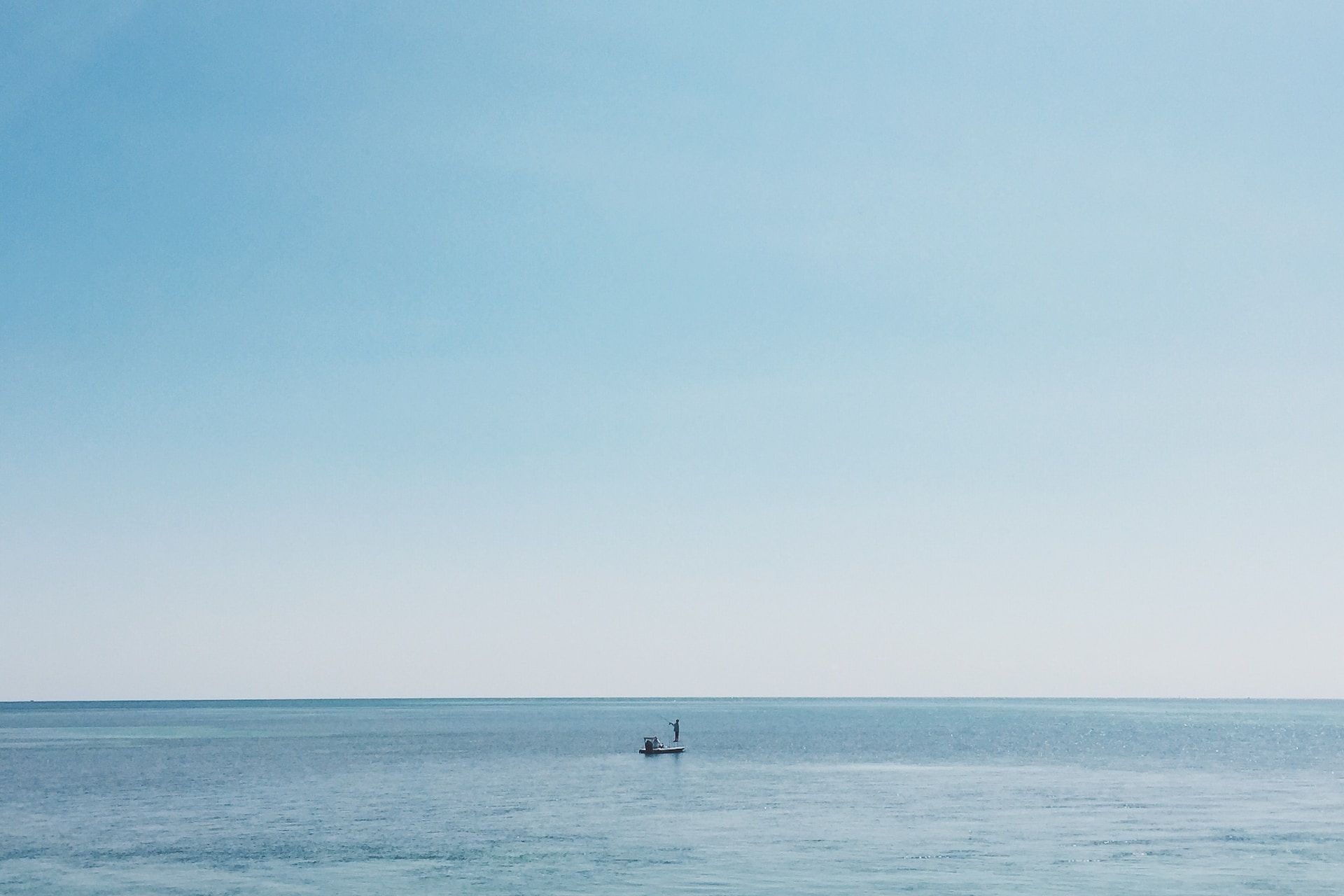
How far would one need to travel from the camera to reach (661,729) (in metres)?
176

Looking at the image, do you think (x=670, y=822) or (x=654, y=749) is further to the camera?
(x=654, y=749)

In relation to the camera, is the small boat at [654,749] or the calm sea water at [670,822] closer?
the calm sea water at [670,822]

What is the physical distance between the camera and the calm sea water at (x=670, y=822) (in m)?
36.5

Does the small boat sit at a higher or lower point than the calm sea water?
lower

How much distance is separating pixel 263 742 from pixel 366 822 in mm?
83819

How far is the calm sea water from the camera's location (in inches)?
1437

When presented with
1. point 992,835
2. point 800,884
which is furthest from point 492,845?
point 992,835

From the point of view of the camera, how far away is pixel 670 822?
50281 millimetres

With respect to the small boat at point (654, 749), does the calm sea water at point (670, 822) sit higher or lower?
higher

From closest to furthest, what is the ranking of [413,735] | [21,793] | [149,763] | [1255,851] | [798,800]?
[1255,851] < [798,800] < [21,793] < [149,763] < [413,735]

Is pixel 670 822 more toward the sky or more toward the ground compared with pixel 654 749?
more toward the sky

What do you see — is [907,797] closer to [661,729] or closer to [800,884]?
[800,884]

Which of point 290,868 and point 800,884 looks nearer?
point 800,884

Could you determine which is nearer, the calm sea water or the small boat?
the calm sea water
